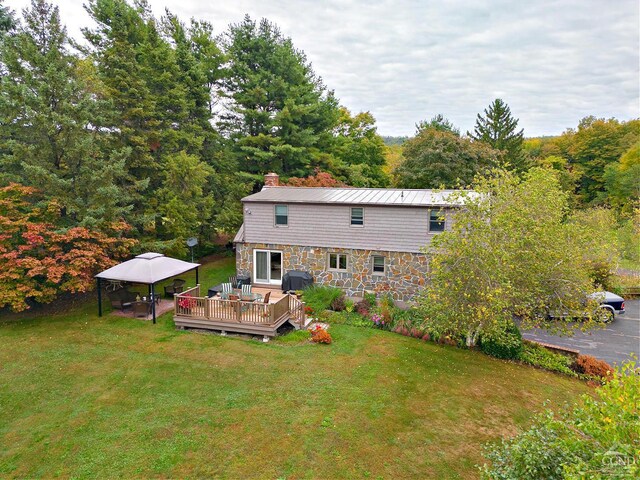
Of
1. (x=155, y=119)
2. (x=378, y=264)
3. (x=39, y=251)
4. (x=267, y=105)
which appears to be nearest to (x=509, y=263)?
(x=378, y=264)

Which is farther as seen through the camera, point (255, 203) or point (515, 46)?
point (515, 46)

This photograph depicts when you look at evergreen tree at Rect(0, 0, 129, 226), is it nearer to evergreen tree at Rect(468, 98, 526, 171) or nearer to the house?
the house

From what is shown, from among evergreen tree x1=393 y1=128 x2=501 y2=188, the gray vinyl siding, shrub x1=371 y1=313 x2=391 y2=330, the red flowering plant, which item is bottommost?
shrub x1=371 y1=313 x2=391 y2=330

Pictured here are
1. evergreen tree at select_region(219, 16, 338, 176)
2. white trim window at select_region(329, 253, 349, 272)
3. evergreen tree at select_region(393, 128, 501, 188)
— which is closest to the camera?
white trim window at select_region(329, 253, 349, 272)

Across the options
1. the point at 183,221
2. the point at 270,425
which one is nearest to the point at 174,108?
the point at 183,221

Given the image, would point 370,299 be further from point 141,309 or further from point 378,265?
point 141,309

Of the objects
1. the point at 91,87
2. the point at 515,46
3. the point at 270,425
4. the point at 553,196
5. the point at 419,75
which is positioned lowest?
the point at 270,425

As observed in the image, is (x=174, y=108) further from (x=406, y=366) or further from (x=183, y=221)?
(x=406, y=366)

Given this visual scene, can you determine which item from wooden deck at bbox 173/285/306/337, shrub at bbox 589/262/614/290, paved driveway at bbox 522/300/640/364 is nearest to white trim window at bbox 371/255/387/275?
wooden deck at bbox 173/285/306/337
